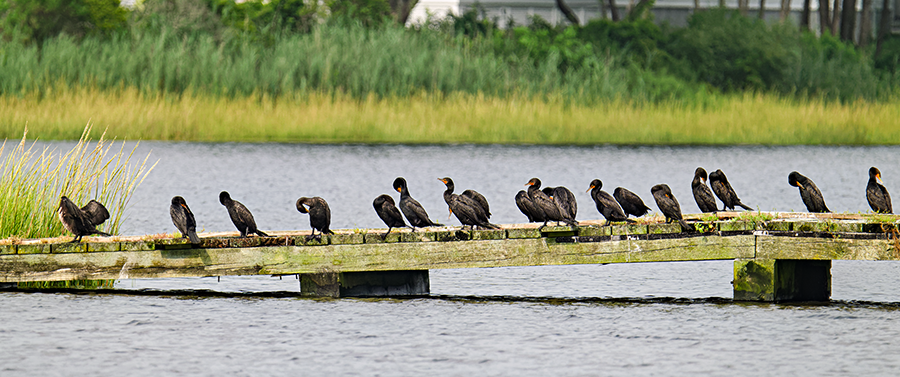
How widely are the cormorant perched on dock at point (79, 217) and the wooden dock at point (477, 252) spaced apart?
0.13 m

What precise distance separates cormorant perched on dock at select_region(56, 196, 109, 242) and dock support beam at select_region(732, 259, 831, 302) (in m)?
6.86

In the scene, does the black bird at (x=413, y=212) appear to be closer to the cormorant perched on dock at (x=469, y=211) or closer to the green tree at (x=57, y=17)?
the cormorant perched on dock at (x=469, y=211)

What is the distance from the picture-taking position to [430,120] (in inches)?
1473

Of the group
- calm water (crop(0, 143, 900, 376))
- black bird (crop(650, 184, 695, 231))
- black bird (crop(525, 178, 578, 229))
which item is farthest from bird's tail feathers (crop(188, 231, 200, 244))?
black bird (crop(650, 184, 695, 231))

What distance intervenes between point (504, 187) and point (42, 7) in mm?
24120

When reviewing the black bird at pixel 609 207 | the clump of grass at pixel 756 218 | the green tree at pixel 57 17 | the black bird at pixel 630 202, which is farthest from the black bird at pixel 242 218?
the green tree at pixel 57 17

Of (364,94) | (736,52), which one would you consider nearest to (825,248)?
(364,94)

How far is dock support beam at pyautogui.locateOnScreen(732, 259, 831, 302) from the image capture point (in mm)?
13875

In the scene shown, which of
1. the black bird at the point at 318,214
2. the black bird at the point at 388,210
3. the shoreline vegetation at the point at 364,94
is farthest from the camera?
the shoreline vegetation at the point at 364,94

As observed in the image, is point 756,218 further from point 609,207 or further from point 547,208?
point 547,208

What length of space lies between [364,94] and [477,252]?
24.9 meters

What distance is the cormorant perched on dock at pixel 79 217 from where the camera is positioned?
1402 centimetres

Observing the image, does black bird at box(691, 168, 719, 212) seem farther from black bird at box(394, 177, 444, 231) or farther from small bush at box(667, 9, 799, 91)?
small bush at box(667, 9, 799, 91)

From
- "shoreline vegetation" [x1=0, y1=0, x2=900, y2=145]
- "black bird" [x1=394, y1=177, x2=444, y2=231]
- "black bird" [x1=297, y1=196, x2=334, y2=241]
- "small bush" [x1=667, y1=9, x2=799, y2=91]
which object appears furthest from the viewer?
"small bush" [x1=667, y1=9, x2=799, y2=91]
